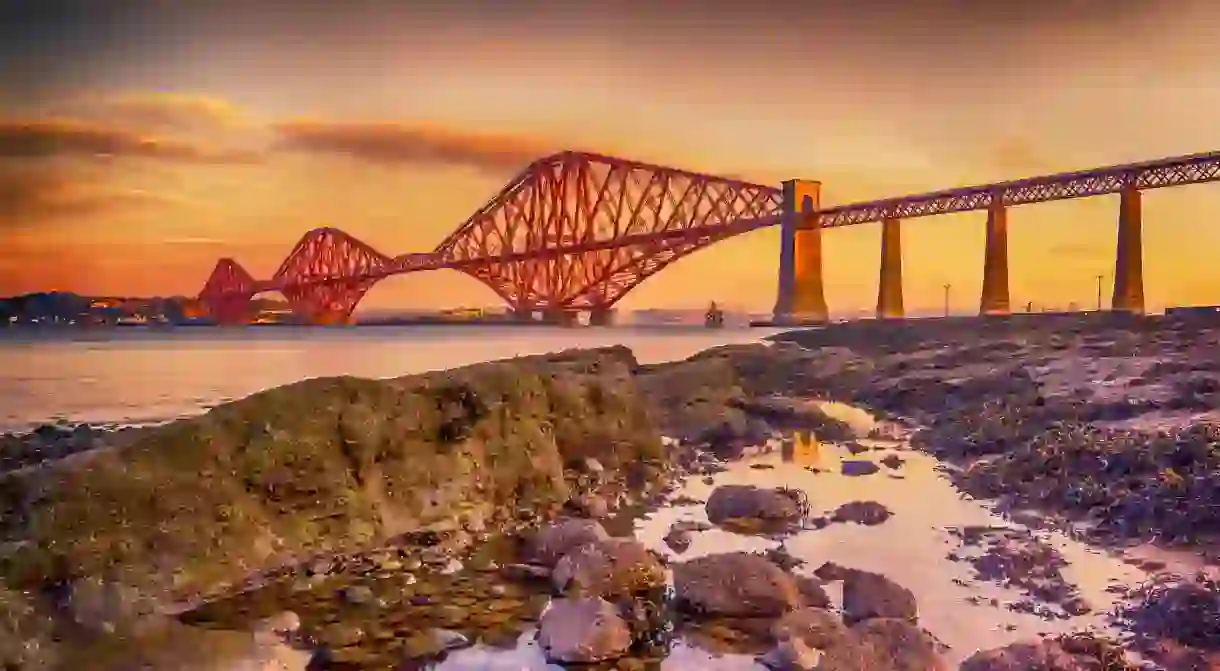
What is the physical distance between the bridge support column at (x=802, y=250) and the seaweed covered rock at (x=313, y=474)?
105cm

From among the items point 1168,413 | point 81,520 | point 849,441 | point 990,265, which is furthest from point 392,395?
point 1168,413

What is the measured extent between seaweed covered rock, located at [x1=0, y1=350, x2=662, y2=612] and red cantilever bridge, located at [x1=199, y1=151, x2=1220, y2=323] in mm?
494

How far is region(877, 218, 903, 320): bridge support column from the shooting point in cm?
410

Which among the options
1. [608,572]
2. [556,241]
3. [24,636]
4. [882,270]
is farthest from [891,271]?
[24,636]

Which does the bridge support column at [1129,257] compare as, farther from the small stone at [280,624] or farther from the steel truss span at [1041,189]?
the small stone at [280,624]

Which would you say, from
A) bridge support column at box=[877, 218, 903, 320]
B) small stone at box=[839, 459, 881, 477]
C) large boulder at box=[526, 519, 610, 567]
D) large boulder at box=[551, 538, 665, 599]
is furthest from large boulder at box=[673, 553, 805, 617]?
bridge support column at box=[877, 218, 903, 320]

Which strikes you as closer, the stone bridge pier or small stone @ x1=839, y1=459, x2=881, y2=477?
the stone bridge pier

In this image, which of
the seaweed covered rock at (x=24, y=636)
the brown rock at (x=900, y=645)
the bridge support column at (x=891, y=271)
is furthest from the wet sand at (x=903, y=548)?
the seaweed covered rock at (x=24, y=636)

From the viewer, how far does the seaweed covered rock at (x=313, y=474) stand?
257 centimetres

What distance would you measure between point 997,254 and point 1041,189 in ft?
1.26

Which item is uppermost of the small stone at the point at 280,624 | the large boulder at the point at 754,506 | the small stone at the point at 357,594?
the large boulder at the point at 754,506

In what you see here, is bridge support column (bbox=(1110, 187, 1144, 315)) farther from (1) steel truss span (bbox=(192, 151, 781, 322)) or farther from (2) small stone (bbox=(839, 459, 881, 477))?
(1) steel truss span (bbox=(192, 151, 781, 322))

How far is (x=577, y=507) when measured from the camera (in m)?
3.86

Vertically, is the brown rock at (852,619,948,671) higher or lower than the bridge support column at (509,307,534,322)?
lower
